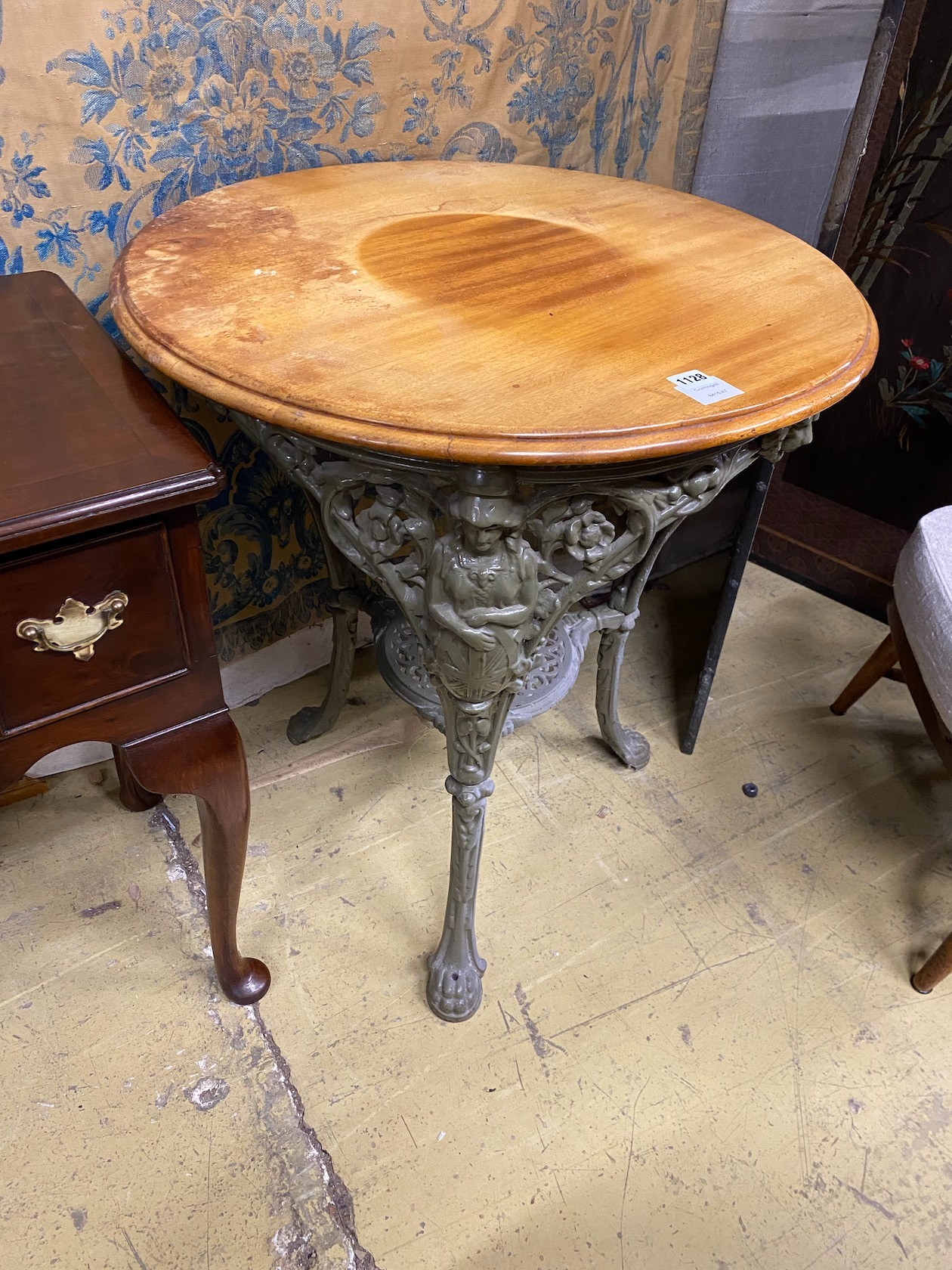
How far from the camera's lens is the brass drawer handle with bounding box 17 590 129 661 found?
74 centimetres

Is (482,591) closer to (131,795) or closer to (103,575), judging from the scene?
(103,575)

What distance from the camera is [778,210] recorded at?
183cm

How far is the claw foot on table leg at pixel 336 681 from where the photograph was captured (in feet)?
4.80

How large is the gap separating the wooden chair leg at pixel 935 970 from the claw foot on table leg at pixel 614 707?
21.1 inches

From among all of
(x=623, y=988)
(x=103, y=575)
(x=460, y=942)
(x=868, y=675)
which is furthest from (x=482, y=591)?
(x=868, y=675)

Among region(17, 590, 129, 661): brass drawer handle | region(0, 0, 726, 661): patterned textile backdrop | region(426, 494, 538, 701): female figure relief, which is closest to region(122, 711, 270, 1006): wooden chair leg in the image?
region(17, 590, 129, 661): brass drawer handle

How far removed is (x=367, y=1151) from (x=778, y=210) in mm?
1836

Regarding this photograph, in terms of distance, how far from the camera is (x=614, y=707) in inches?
60.4

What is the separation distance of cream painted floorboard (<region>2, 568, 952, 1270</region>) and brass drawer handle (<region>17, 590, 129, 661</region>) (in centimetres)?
68

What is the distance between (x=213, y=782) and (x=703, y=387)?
2.04 ft

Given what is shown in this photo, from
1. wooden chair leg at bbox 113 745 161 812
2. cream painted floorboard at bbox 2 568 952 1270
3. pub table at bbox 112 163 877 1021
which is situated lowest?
cream painted floorboard at bbox 2 568 952 1270

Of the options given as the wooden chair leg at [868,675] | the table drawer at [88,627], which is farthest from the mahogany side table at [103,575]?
the wooden chair leg at [868,675]

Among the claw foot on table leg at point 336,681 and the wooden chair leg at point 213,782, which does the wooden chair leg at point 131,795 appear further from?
the wooden chair leg at point 213,782

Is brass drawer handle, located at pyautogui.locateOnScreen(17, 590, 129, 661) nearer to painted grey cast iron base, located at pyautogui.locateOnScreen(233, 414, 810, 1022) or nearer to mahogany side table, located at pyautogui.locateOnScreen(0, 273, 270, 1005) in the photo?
mahogany side table, located at pyautogui.locateOnScreen(0, 273, 270, 1005)
